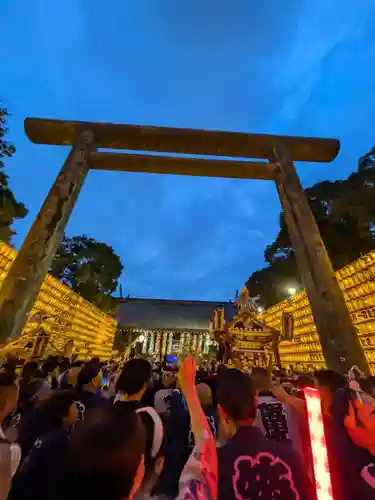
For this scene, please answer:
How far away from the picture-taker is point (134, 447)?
2.93 ft

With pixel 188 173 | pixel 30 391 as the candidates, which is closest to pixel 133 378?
pixel 30 391

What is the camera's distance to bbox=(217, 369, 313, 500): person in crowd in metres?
1.30

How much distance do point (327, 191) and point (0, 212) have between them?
15180 mm

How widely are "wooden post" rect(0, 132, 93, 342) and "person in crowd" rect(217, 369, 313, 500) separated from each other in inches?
164

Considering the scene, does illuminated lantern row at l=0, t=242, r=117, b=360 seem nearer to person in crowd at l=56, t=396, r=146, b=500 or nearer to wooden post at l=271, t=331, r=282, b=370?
person in crowd at l=56, t=396, r=146, b=500

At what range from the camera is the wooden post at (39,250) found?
4.43m

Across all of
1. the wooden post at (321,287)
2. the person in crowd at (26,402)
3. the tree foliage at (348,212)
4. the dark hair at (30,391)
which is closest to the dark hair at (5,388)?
the person in crowd at (26,402)

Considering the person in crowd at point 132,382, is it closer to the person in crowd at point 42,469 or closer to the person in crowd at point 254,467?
the person in crowd at point 42,469

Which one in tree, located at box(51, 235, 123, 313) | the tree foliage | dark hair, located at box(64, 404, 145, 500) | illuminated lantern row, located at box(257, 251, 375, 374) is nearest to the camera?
dark hair, located at box(64, 404, 145, 500)

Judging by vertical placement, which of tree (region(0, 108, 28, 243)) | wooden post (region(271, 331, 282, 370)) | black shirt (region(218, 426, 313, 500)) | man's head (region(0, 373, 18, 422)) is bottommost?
black shirt (region(218, 426, 313, 500))

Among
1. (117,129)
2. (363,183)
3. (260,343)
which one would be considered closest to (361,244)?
(363,183)

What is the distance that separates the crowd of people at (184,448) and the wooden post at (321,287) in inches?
91.7

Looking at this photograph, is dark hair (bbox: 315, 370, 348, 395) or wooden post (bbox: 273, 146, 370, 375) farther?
wooden post (bbox: 273, 146, 370, 375)

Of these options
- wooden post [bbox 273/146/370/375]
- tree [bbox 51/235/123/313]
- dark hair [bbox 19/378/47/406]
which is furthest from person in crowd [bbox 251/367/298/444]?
tree [bbox 51/235/123/313]
